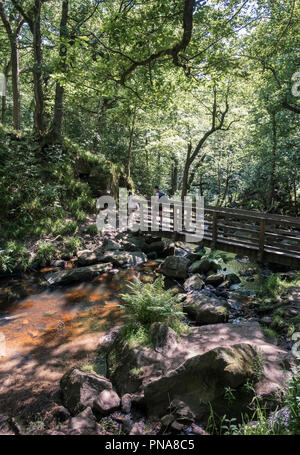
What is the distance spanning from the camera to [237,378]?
139 inches

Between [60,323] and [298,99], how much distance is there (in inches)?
528

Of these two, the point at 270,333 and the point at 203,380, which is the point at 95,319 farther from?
the point at 270,333

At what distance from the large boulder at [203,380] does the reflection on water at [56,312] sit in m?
3.14

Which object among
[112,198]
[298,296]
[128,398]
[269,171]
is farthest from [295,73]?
[128,398]

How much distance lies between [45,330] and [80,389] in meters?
2.89

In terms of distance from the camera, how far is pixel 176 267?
33.8ft

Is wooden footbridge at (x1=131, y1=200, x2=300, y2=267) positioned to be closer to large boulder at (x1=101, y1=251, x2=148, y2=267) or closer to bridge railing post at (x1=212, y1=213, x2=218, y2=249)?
bridge railing post at (x1=212, y1=213, x2=218, y2=249)

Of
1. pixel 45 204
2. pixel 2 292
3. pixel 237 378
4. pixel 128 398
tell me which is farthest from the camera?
pixel 45 204

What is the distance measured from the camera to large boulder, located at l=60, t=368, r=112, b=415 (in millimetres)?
3869

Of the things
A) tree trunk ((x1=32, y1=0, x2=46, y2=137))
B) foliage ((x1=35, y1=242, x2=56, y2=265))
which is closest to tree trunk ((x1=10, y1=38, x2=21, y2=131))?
tree trunk ((x1=32, y1=0, x2=46, y2=137))

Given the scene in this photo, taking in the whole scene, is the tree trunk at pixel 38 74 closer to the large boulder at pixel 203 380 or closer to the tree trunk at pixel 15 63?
the tree trunk at pixel 15 63

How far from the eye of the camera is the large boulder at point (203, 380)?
353 centimetres

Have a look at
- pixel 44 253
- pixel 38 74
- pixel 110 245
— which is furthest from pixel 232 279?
pixel 38 74

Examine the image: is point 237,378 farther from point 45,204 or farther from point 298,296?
point 45,204
